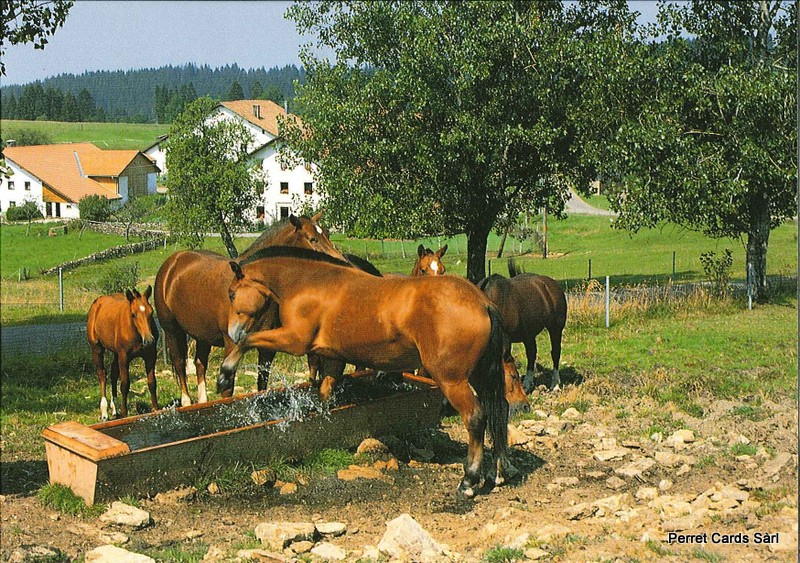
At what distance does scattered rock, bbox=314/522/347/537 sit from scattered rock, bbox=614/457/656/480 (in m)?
2.84

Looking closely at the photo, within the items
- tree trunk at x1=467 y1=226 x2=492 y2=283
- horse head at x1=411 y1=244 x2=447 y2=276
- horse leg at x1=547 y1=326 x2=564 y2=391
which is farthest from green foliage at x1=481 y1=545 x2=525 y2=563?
tree trunk at x1=467 y1=226 x2=492 y2=283

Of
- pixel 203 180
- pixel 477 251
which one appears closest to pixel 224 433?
pixel 477 251

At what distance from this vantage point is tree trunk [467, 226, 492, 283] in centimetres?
2203

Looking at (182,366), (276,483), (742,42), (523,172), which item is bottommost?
(276,483)

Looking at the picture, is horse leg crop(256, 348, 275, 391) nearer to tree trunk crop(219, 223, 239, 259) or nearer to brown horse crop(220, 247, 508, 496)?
brown horse crop(220, 247, 508, 496)

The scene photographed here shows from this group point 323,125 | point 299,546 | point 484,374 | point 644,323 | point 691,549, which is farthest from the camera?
point 323,125

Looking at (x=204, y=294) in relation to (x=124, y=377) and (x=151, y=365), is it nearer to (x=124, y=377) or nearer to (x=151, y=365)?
(x=151, y=365)

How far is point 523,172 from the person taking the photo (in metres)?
21.7

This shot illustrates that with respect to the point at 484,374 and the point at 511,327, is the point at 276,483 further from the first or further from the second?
the point at 511,327

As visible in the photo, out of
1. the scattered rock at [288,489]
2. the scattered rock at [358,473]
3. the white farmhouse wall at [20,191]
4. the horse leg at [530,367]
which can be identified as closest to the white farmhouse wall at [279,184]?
the white farmhouse wall at [20,191]

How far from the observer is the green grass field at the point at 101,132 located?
308 ft

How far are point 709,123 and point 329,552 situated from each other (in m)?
17.0

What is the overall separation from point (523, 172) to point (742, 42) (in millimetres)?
5920

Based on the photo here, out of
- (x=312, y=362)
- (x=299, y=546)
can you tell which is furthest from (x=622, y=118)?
→ (x=299, y=546)
